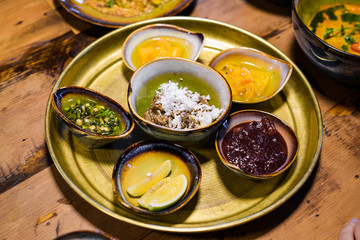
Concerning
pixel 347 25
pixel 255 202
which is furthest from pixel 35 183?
pixel 347 25

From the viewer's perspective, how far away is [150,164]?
210 cm

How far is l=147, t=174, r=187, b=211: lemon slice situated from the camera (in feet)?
6.01

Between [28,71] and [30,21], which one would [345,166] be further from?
[30,21]

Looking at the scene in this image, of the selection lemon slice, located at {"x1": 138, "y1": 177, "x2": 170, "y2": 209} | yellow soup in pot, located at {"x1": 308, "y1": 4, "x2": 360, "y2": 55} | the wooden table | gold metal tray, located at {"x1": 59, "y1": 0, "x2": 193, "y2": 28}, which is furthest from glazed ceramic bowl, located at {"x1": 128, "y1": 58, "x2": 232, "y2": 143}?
yellow soup in pot, located at {"x1": 308, "y1": 4, "x2": 360, "y2": 55}

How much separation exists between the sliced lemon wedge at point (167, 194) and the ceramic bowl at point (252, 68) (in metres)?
0.80

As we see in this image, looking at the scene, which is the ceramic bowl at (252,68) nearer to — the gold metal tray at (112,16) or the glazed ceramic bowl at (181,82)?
the glazed ceramic bowl at (181,82)

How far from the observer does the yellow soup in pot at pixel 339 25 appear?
2.67 m

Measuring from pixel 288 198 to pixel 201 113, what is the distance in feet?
2.73

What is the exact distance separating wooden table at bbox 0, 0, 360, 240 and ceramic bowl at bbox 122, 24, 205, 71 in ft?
1.84

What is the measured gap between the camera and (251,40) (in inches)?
110

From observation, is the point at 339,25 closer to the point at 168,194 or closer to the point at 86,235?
the point at 168,194

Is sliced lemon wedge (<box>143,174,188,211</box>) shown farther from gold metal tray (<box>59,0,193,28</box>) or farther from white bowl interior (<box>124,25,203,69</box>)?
gold metal tray (<box>59,0,193,28</box>)

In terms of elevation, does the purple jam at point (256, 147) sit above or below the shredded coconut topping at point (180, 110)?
below

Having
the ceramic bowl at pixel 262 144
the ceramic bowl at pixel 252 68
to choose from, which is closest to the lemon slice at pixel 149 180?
the ceramic bowl at pixel 262 144
